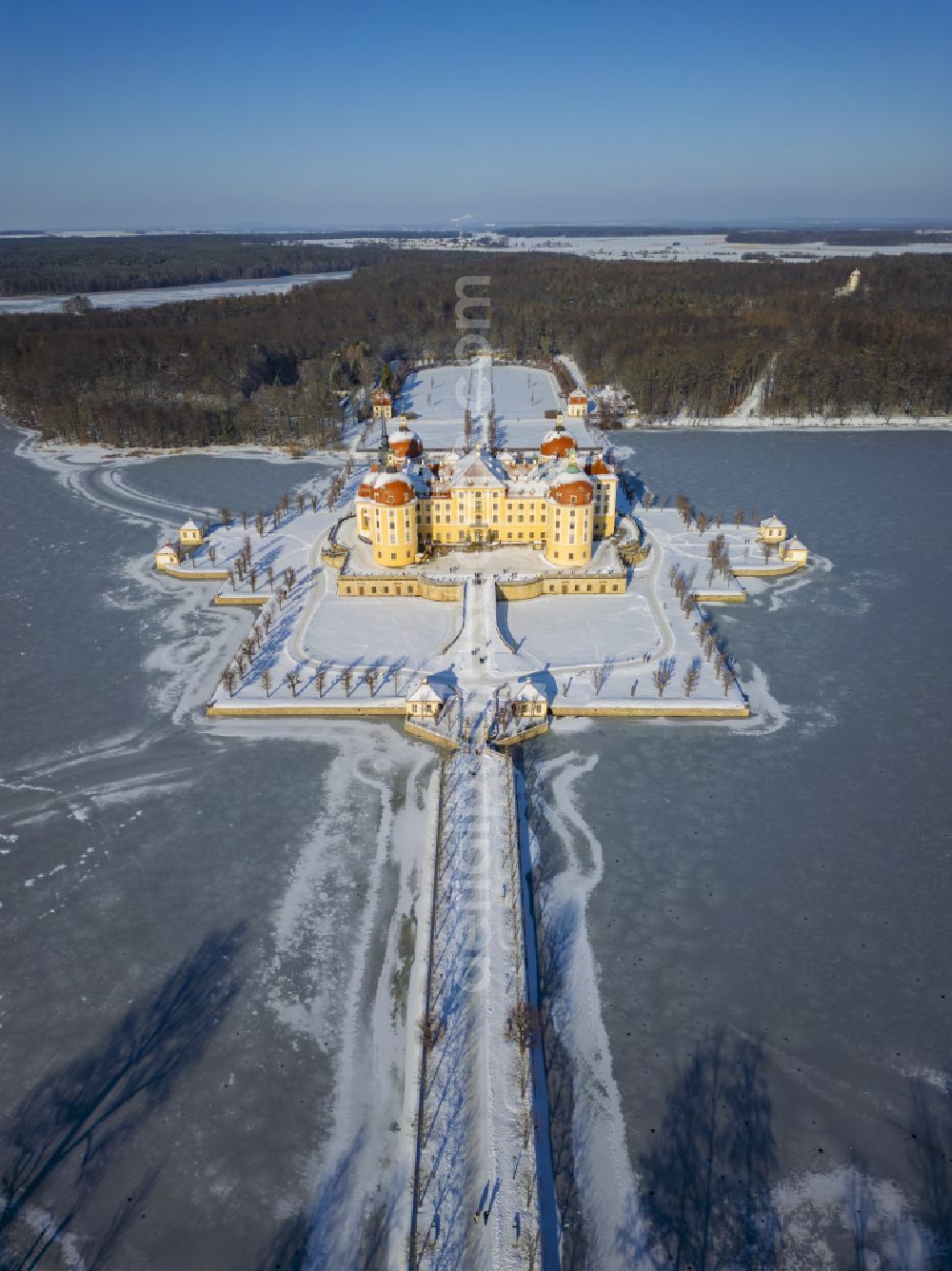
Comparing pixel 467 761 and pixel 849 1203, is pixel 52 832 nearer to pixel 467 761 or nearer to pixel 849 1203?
pixel 467 761

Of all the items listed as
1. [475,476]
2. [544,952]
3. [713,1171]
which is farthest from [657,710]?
[475,476]

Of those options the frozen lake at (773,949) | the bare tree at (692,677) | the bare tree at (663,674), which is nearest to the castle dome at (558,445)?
the frozen lake at (773,949)

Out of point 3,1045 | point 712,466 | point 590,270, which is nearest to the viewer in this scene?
point 3,1045

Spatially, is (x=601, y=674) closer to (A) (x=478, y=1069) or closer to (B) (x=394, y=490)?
(B) (x=394, y=490)

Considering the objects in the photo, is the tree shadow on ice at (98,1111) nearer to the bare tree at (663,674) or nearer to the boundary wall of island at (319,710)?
the boundary wall of island at (319,710)

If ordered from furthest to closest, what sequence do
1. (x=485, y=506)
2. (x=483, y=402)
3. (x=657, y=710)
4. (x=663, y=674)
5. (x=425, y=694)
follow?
(x=483, y=402), (x=485, y=506), (x=663, y=674), (x=657, y=710), (x=425, y=694)

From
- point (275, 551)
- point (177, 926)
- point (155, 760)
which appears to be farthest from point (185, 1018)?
point (275, 551)

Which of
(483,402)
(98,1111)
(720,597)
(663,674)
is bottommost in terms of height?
(483,402)
